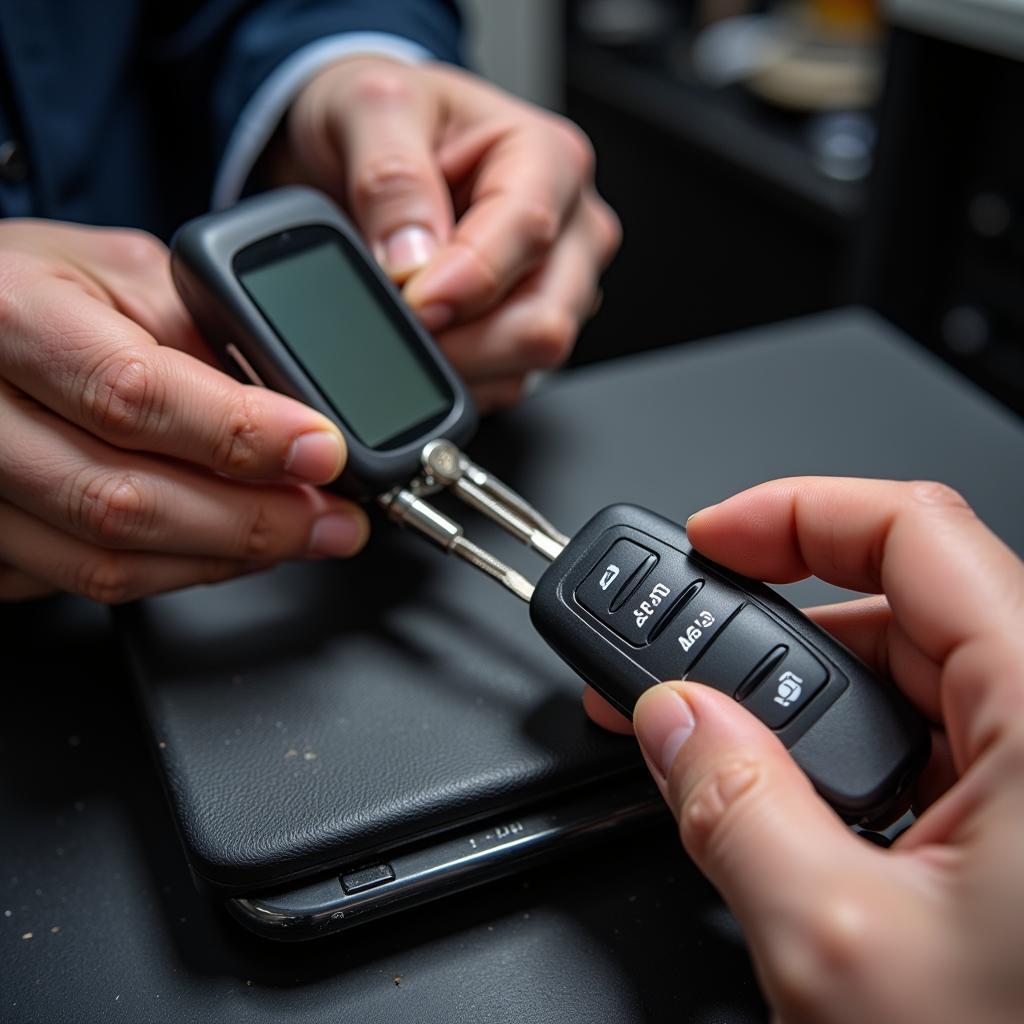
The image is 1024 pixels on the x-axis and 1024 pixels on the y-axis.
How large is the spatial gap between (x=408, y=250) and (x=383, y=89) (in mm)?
129

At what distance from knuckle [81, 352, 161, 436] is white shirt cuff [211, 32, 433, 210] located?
36cm

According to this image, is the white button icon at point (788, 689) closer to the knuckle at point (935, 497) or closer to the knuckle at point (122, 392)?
the knuckle at point (935, 497)

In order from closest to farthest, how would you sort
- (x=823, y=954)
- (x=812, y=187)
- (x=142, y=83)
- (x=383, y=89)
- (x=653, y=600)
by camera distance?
(x=823, y=954)
(x=653, y=600)
(x=383, y=89)
(x=142, y=83)
(x=812, y=187)

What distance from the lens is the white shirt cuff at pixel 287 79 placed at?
71 centimetres

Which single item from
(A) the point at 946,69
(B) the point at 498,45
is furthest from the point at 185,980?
(B) the point at 498,45

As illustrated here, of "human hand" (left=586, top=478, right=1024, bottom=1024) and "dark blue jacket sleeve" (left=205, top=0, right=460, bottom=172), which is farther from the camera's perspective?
"dark blue jacket sleeve" (left=205, top=0, right=460, bottom=172)

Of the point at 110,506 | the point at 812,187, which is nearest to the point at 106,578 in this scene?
the point at 110,506

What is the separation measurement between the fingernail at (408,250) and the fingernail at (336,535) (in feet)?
0.48

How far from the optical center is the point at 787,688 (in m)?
0.34

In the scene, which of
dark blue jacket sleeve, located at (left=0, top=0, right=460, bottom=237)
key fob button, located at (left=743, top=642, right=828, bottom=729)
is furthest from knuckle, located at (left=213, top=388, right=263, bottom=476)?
dark blue jacket sleeve, located at (left=0, top=0, right=460, bottom=237)

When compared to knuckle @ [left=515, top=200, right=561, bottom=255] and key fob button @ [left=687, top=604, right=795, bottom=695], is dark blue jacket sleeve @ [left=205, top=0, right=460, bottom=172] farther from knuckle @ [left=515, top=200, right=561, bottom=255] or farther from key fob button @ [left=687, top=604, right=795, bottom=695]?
key fob button @ [left=687, top=604, right=795, bottom=695]

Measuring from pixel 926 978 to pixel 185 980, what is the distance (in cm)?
24

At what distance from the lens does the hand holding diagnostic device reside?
1.10 feet

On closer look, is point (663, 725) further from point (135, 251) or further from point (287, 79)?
point (287, 79)
